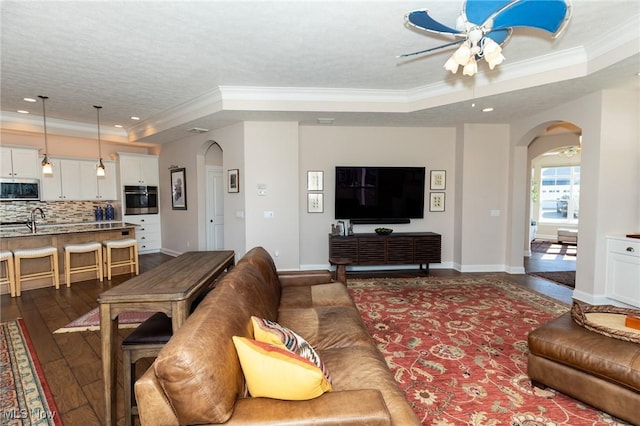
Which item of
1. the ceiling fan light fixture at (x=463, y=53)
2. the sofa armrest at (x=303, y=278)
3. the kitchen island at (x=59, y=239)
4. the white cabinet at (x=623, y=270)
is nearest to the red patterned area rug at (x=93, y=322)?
the sofa armrest at (x=303, y=278)

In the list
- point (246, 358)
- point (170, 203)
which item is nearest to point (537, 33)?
point (246, 358)

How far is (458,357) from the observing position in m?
2.67

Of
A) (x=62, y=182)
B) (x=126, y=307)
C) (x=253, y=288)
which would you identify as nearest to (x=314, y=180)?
(x=253, y=288)

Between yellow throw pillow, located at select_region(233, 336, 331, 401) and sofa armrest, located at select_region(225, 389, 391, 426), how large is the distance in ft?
0.11

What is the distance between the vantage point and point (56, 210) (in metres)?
6.70

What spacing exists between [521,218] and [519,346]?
3.41 m

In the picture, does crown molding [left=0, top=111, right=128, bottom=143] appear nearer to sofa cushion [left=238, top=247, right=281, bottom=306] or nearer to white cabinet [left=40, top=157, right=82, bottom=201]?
white cabinet [left=40, top=157, right=82, bottom=201]

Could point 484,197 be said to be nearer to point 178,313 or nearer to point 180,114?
point 178,313

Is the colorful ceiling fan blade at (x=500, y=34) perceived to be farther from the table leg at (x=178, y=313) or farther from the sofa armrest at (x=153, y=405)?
the sofa armrest at (x=153, y=405)

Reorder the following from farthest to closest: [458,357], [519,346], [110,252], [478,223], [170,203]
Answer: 1. [170,203]
2. [478,223]
3. [110,252]
4. [519,346]
5. [458,357]

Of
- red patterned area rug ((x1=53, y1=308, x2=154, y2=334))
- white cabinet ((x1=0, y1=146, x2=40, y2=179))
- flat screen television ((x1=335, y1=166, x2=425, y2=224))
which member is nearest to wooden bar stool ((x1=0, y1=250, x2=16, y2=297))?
red patterned area rug ((x1=53, y1=308, x2=154, y2=334))

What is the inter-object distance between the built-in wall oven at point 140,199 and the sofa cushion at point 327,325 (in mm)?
6297

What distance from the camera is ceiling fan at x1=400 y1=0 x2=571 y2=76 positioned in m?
2.06

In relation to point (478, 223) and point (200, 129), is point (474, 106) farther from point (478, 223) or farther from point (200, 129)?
point (200, 129)
